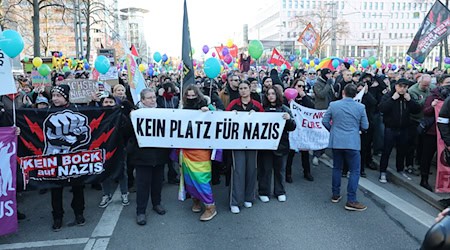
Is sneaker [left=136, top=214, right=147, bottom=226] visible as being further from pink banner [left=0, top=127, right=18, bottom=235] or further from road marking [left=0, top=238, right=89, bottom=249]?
pink banner [left=0, top=127, right=18, bottom=235]

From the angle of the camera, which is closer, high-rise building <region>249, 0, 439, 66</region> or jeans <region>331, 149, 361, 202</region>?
jeans <region>331, 149, 361, 202</region>

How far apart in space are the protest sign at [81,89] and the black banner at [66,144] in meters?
3.66

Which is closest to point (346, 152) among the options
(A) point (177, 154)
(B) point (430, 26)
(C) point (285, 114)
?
(C) point (285, 114)

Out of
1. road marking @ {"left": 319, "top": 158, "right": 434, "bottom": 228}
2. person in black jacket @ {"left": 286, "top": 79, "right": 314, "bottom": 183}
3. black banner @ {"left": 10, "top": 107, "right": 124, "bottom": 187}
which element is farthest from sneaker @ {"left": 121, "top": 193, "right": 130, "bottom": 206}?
road marking @ {"left": 319, "top": 158, "right": 434, "bottom": 228}

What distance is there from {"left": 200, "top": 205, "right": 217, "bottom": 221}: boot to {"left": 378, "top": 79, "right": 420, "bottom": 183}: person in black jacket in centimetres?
318

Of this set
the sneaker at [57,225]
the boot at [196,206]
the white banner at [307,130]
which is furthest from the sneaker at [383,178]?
the sneaker at [57,225]

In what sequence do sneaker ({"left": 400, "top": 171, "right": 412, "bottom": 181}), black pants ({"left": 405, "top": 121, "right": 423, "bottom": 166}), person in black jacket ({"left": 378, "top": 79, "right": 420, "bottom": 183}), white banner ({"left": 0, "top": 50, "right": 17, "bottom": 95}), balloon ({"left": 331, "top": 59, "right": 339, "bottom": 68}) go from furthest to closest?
balloon ({"left": 331, "top": 59, "right": 339, "bottom": 68}), black pants ({"left": 405, "top": 121, "right": 423, "bottom": 166}), sneaker ({"left": 400, "top": 171, "right": 412, "bottom": 181}), person in black jacket ({"left": 378, "top": 79, "right": 420, "bottom": 183}), white banner ({"left": 0, "top": 50, "right": 17, "bottom": 95})

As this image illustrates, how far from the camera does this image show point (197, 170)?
503 cm

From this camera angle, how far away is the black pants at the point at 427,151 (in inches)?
240

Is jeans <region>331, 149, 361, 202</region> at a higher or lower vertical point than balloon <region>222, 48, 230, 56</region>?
lower

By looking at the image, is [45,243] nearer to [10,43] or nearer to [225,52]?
[10,43]

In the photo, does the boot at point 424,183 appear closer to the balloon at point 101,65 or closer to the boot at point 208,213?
the boot at point 208,213

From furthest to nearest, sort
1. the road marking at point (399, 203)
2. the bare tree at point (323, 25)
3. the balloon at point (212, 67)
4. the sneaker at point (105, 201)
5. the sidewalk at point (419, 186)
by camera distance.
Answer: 1. the bare tree at point (323, 25)
2. the balloon at point (212, 67)
3. the sneaker at point (105, 201)
4. the sidewalk at point (419, 186)
5. the road marking at point (399, 203)

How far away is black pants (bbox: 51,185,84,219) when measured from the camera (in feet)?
15.9
